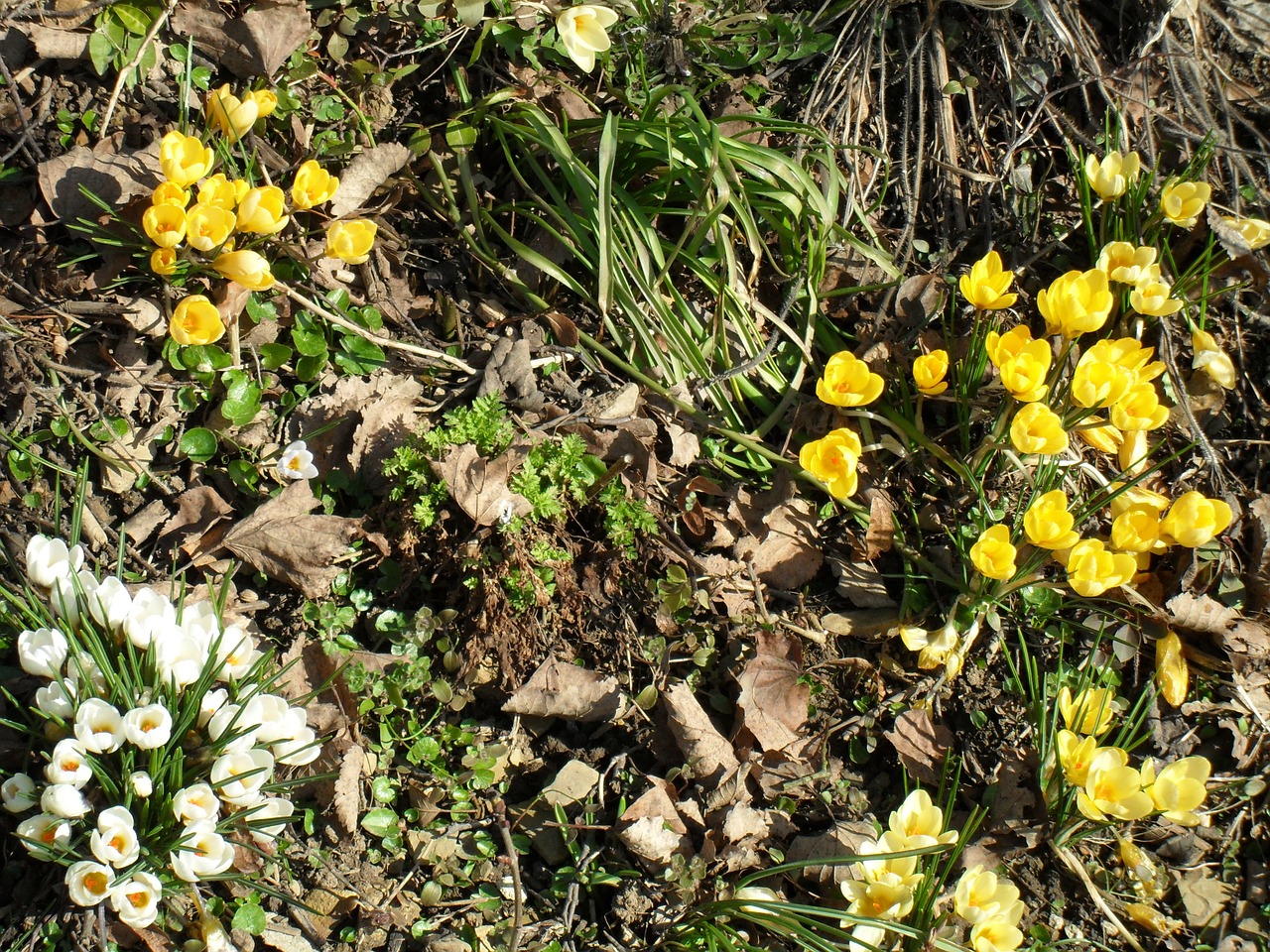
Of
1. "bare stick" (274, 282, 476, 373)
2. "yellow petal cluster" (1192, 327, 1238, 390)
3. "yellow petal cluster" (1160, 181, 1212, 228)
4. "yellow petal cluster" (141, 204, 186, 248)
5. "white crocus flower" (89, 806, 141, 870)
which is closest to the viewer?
"white crocus flower" (89, 806, 141, 870)

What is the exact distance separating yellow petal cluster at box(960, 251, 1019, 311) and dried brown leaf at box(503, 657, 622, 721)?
1.27 metres

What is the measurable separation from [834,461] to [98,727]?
1.58 metres

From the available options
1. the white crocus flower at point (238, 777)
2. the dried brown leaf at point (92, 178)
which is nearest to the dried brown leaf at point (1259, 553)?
the white crocus flower at point (238, 777)

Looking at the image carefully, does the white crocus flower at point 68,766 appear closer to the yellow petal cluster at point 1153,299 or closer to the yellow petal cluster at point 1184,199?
the yellow petal cluster at point 1153,299

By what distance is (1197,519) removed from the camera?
2.19 m

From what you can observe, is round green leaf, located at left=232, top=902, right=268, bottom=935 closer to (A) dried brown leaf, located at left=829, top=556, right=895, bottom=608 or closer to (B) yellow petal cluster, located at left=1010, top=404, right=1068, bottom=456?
(A) dried brown leaf, located at left=829, top=556, right=895, bottom=608

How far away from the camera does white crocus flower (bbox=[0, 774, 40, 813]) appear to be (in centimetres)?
168

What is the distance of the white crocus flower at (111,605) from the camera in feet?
5.77

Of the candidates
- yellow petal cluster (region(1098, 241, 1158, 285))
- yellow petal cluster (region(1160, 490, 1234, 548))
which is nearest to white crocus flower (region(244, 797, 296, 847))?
yellow petal cluster (region(1160, 490, 1234, 548))

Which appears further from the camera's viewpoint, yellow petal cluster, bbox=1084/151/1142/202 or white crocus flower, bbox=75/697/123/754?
yellow petal cluster, bbox=1084/151/1142/202

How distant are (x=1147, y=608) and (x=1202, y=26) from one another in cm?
191

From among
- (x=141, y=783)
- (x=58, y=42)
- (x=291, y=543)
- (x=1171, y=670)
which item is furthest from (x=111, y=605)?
(x=1171, y=670)

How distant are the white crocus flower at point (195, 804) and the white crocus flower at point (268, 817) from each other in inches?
3.5

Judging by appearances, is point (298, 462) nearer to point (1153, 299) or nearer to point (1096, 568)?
point (1096, 568)
